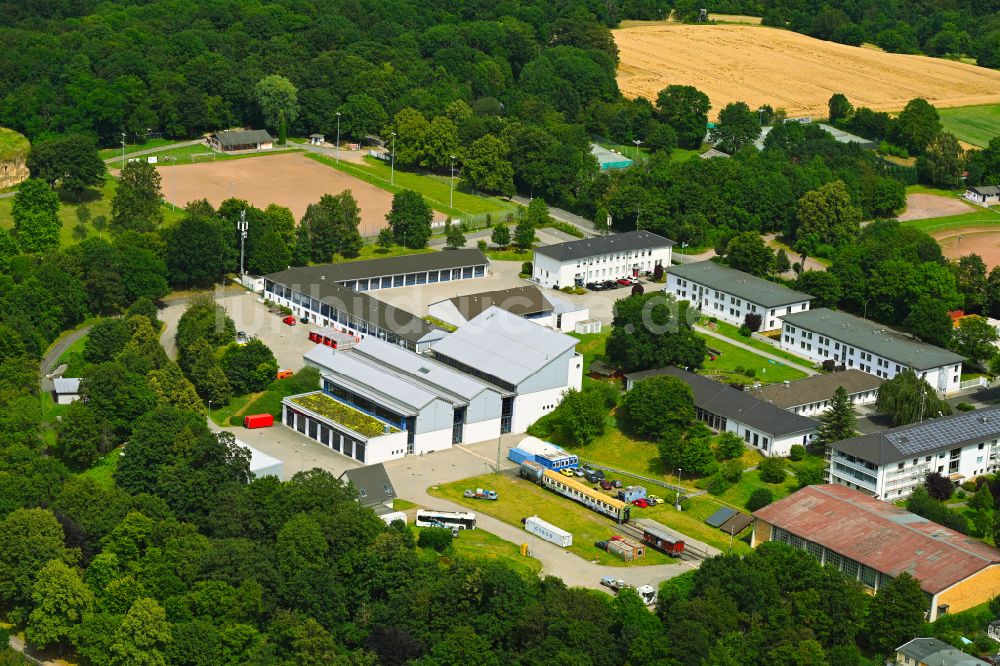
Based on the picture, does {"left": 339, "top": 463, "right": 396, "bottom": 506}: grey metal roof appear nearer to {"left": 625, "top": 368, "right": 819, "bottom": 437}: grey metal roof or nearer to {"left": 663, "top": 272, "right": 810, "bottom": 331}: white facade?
{"left": 625, "top": 368, "right": 819, "bottom": 437}: grey metal roof

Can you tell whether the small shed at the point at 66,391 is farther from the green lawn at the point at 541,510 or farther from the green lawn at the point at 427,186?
the green lawn at the point at 427,186

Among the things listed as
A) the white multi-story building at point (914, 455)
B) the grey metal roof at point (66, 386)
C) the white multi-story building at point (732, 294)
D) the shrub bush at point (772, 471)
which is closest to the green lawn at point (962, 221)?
the white multi-story building at point (732, 294)

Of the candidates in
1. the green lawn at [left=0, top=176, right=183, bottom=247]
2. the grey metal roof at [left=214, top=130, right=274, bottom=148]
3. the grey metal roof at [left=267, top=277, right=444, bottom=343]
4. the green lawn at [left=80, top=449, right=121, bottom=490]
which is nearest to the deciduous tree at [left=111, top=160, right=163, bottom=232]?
the green lawn at [left=0, top=176, right=183, bottom=247]

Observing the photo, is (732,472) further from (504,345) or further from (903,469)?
(504,345)

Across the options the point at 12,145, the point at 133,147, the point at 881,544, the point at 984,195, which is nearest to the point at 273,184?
the point at 133,147

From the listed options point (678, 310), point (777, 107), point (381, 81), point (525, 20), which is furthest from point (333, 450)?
point (525, 20)

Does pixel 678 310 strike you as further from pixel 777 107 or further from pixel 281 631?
pixel 777 107
